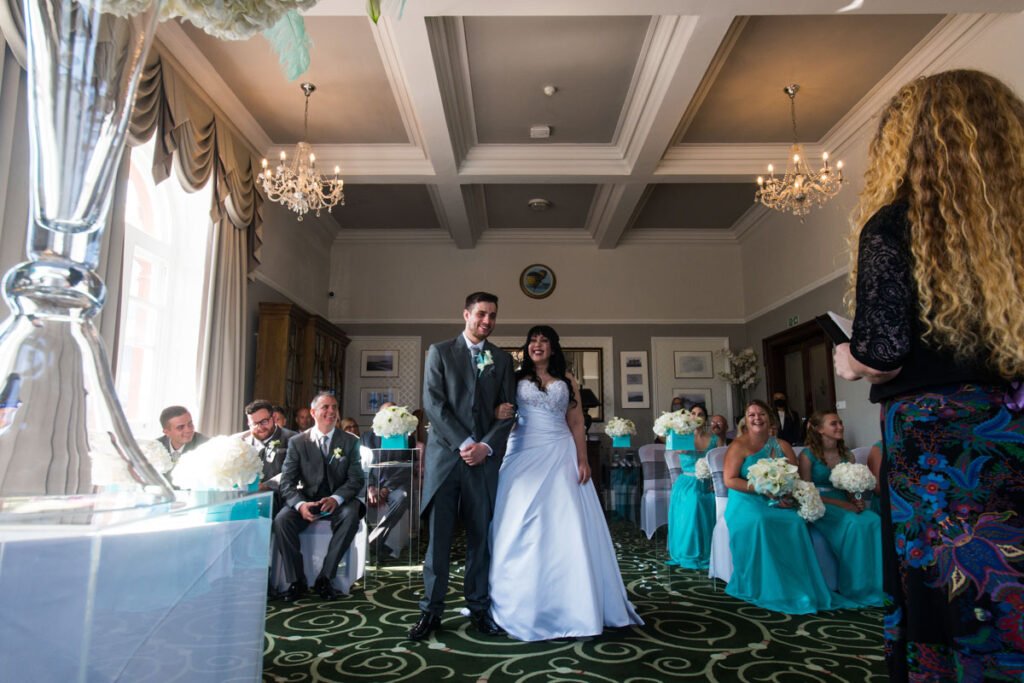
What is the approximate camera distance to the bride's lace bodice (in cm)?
355

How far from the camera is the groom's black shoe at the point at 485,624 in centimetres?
320

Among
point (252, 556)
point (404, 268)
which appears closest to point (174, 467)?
point (252, 556)

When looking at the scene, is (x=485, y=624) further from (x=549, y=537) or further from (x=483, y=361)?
(x=483, y=361)

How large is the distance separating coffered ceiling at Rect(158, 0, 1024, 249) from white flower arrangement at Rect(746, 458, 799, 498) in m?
3.15

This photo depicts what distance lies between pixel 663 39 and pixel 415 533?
4389 millimetres

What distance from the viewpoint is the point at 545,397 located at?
11.7ft

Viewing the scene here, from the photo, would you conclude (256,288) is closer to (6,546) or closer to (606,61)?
(606,61)

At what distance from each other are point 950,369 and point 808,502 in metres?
3.10

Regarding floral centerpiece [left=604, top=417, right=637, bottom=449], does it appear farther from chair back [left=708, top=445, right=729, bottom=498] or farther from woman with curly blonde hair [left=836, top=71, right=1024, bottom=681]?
woman with curly blonde hair [left=836, top=71, right=1024, bottom=681]

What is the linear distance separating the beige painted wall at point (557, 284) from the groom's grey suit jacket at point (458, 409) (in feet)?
23.3

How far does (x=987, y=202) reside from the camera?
1271 mm

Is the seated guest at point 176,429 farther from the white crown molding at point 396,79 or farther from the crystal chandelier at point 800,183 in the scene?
the crystal chandelier at point 800,183

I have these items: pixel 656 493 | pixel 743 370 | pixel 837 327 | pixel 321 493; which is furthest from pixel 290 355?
pixel 837 327

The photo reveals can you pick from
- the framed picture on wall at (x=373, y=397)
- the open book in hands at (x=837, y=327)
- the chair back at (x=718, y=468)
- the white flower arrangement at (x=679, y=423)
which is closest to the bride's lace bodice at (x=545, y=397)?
the chair back at (x=718, y=468)
